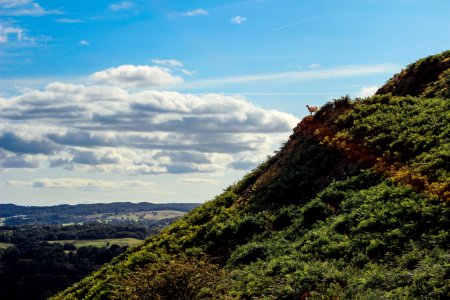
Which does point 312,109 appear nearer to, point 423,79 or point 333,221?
point 423,79

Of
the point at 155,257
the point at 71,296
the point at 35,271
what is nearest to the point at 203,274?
the point at 155,257

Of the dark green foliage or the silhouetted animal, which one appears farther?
the silhouetted animal

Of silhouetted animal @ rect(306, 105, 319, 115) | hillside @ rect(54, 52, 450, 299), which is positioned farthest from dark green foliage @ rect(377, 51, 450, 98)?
silhouetted animal @ rect(306, 105, 319, 115)

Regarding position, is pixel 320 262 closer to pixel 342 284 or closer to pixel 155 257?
pixel 342 284

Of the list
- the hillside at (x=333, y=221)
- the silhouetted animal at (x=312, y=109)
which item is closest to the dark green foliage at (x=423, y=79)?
the hillside at (x=333, y=221)

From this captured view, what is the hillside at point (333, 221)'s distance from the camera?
2327 cm

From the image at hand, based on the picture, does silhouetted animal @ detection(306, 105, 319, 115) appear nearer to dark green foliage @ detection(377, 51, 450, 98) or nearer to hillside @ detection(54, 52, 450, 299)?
hillside @ detection(54, 52, 450, 299)

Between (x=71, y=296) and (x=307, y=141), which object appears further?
(x=307, y=141)

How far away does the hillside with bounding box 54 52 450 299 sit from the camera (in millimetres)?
23266

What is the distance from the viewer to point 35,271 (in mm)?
164875

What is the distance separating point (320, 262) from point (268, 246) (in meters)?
6.67

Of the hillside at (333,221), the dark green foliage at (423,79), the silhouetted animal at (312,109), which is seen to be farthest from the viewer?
the silhouetted animal at (312,109)

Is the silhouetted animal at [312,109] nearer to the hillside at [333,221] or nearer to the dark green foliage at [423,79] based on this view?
the hillside at [333,221]

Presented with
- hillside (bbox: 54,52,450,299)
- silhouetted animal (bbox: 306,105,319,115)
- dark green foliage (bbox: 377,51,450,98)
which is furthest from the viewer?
silhouetted animal (bbox: 306,105,319,115)
